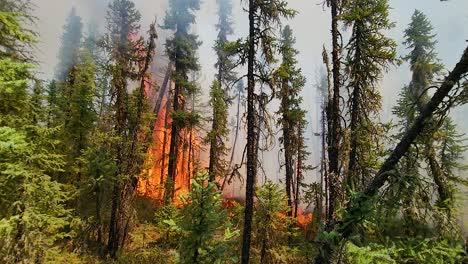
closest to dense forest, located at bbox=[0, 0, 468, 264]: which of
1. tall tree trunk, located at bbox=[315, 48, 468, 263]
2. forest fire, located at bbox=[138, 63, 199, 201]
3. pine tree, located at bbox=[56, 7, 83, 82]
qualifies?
tall tree trunk, located at bbox=[315, 48, 468, 263]

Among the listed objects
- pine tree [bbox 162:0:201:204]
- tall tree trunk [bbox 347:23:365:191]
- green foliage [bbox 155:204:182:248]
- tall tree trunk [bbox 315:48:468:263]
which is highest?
pine tree [bbox 162:0:201:204]

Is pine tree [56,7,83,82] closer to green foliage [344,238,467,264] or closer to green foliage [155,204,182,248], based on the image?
green foliage [155,204,182,248]

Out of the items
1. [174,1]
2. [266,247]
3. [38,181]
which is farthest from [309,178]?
[38,181]

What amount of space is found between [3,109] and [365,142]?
13.5 m

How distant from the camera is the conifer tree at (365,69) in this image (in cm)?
1223

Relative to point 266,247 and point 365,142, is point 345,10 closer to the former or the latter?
point 365,142

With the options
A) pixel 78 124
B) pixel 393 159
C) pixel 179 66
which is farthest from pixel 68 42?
pixel 393 159

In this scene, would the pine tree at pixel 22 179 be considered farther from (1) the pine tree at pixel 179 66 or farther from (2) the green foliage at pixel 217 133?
(2) the green foliage at pixel 217 133

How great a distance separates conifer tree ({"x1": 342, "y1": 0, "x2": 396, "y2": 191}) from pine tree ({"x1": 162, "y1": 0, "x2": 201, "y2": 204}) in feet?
42.3

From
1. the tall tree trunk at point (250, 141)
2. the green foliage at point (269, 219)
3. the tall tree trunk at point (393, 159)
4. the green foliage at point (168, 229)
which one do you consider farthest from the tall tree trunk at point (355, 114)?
the green foliage at point (168, 229)

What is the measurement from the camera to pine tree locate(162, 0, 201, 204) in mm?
24906

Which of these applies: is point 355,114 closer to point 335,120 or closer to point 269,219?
point 335,120

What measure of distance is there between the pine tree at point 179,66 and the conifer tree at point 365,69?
12.9m

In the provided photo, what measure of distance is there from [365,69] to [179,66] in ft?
64.9
